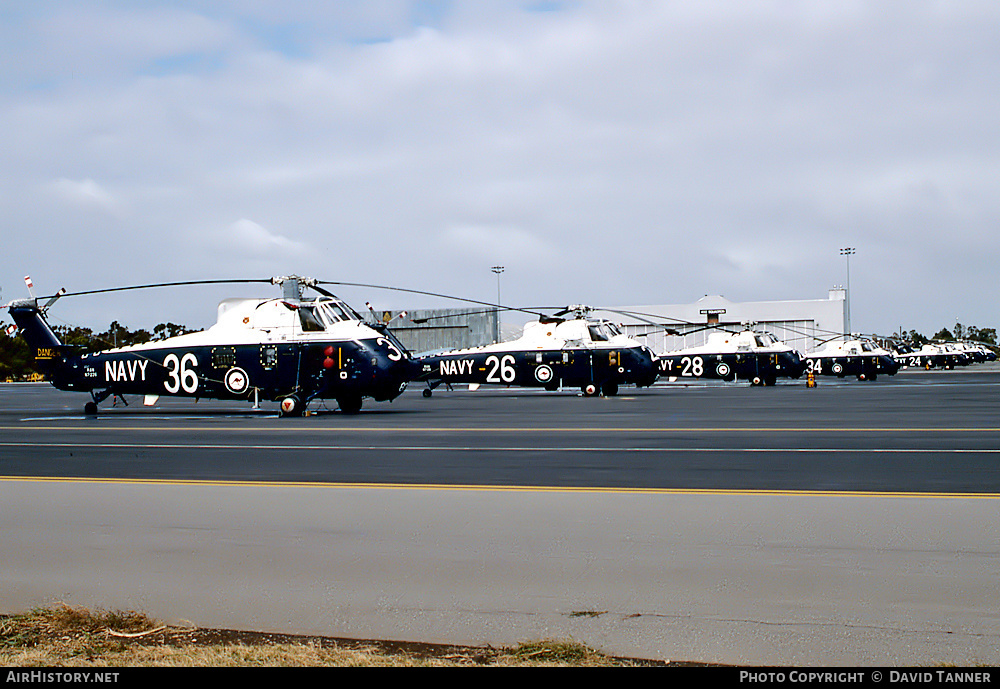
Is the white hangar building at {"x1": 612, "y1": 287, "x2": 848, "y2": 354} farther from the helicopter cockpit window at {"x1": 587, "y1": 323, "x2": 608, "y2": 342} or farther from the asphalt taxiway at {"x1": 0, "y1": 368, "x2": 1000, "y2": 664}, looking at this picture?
the asphalt taxiway at {"x1": 0, "y1": 368, "x2": 1000, "y2": 664}

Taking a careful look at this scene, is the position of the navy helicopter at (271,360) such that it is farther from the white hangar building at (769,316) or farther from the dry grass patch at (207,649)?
the white hangar building at (769,316)

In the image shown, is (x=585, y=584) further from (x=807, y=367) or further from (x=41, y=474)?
(x=807, y=367)

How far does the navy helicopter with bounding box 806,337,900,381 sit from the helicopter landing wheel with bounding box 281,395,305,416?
45938mm

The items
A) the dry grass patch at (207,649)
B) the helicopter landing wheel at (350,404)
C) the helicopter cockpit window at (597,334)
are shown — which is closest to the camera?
the dry grass patch at (207,649)

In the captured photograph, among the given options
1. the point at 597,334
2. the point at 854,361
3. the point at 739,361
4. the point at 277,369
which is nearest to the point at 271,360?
the point at 277,369

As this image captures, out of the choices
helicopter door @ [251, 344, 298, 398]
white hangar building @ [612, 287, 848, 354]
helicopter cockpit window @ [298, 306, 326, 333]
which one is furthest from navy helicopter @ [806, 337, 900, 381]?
white hangar building @ [612, 287, 848, 354]

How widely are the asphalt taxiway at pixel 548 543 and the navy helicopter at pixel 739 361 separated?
38.6 metres

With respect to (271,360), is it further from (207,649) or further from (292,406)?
(207,649)

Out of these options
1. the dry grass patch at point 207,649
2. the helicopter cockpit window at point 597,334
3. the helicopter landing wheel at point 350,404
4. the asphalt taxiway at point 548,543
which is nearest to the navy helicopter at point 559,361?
the helicopter cockpit window at point 597,334

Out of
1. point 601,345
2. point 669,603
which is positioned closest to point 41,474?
point 669,603

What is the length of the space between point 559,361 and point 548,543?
32.9 metres

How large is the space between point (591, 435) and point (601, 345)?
2193 cm

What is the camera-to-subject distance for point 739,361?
5422 cm

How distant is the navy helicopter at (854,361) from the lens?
2514 inches
